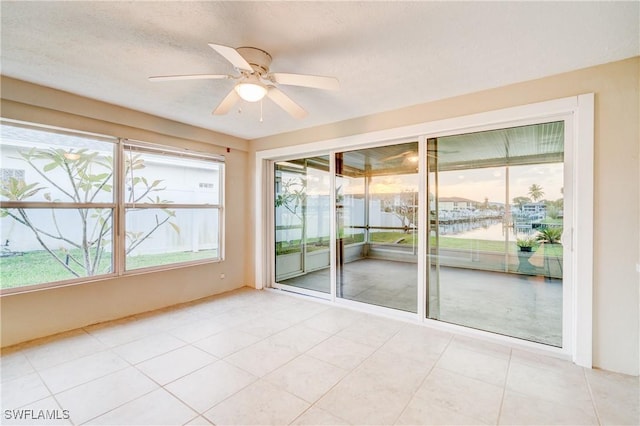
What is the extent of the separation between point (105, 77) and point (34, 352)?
8.80 ft

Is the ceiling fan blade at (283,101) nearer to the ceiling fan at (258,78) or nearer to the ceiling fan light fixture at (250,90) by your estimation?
the ceiling fan at (258,78)

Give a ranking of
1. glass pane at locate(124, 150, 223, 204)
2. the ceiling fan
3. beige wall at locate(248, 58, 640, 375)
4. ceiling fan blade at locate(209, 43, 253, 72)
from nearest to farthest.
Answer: ceiling fan blade at locate(209, 43, 253, 72) < the ceiling fan < beige wall at locate(248, 58, 640, 375) < glass pane at locate(124, 150, 223, 204)

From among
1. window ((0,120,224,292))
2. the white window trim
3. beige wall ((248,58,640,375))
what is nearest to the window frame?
window ((0,120,224,292))

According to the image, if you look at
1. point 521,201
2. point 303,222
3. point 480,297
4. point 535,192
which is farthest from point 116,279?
point 535,192

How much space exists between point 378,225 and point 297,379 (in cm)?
221

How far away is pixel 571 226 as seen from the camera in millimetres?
2586

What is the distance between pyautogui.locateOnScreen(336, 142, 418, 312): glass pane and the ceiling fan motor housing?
199 centimetres

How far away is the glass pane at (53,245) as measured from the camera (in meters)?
2.86

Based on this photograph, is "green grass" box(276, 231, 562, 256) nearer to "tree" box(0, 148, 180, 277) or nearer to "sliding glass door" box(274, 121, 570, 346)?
"sliding glass door" box(274, 121, 570, 346)

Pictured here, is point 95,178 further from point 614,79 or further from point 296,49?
point 614,79

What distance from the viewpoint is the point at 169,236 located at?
4070 mm

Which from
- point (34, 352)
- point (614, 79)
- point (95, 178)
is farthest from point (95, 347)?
point (614, 79)

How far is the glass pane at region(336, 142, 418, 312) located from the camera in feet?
11.6

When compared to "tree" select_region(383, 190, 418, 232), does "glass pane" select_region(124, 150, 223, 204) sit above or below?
above
